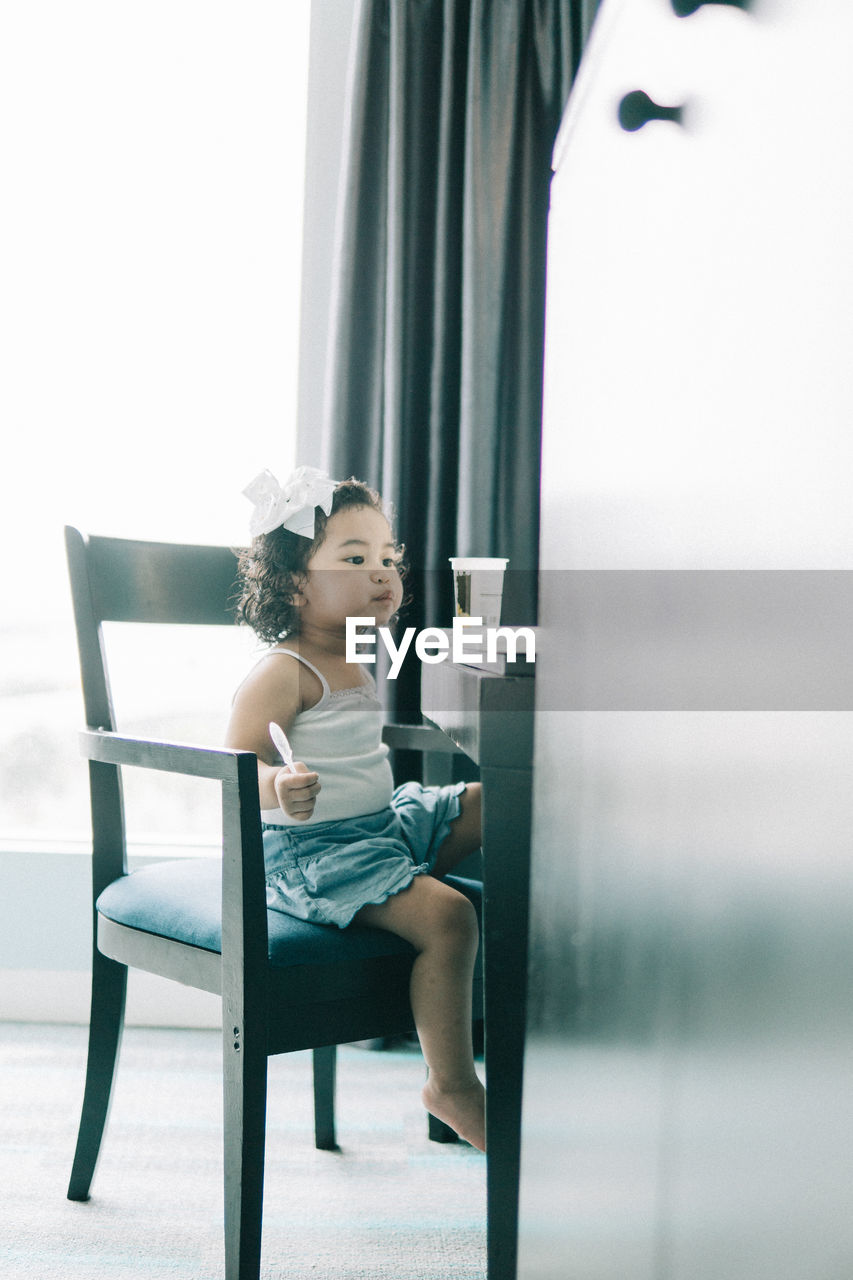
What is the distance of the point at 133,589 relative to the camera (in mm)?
1486

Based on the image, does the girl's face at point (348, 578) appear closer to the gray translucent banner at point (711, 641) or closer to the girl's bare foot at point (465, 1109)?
the girl's bare foot at point (465, 1109)

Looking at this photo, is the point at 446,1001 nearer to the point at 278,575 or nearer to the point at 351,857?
the point at 351,857

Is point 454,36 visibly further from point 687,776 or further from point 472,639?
point 687,776

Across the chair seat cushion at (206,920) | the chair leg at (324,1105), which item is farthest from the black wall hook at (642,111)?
the chair leg at (324,1105)

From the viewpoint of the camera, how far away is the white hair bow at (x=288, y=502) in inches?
58.8

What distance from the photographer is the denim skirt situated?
119cm

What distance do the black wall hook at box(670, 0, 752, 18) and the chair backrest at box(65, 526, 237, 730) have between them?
3.91 feet

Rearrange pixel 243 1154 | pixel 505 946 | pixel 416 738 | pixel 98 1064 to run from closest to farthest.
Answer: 1. pixel 505 946
2. pixel 243 1154
3. pixel 98 1064
4. pixel 416 738

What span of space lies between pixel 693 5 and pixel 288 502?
3.97ft

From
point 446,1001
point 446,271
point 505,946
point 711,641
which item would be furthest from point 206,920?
point 446,271

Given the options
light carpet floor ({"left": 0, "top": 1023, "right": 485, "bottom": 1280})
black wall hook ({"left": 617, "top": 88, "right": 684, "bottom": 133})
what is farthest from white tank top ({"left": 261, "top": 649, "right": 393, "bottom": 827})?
black wall hook ({"left": 617, "top": 88, "right": 684, "bottom": 133})

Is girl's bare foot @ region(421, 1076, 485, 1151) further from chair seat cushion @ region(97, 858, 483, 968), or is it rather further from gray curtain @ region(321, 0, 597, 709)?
gray curtain @ region(321, 0, 597, 709)

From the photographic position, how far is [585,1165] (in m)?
0.54

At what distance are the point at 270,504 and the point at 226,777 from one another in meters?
0.55
